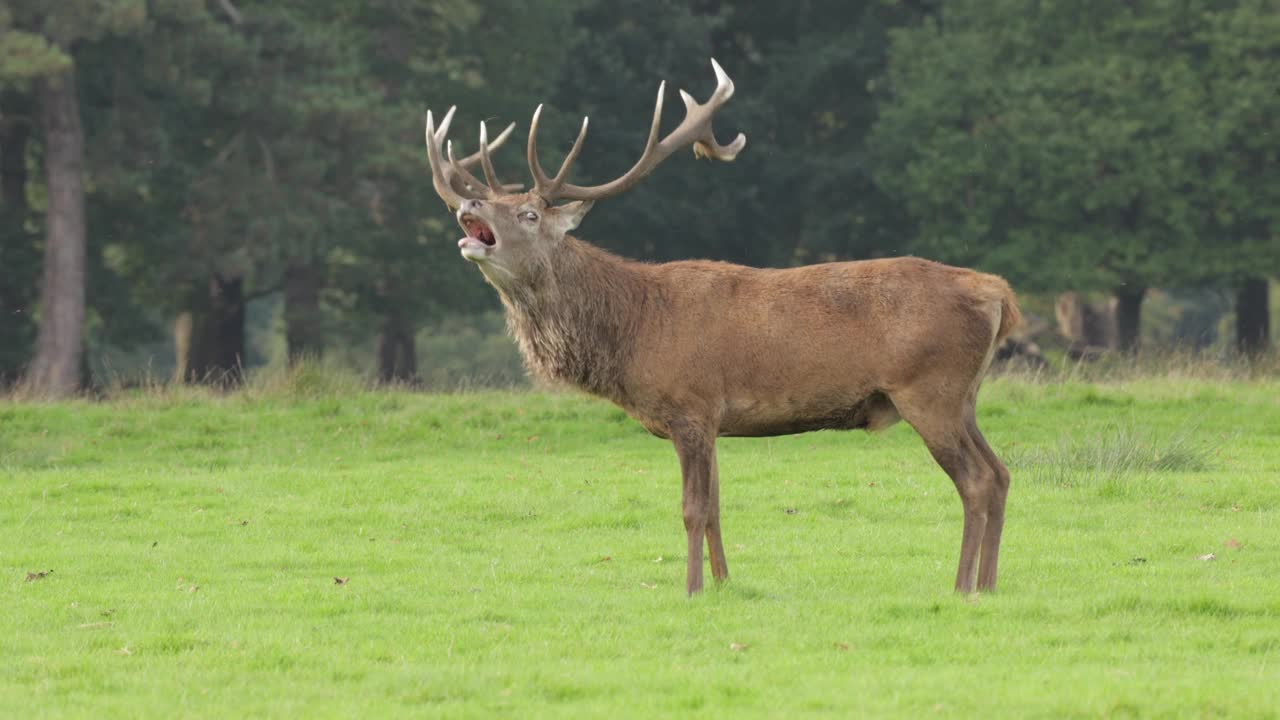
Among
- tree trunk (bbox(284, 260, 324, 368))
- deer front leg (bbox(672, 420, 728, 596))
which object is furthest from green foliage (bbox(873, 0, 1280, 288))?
deer front leg (bbox(672, 420, 728, 596))

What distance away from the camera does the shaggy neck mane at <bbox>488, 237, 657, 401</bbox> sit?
34.3ft

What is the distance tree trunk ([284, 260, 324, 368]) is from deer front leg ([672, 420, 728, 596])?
2729 centimetres

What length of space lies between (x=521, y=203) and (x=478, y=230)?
0.30 meters

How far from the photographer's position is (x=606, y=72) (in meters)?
42.7

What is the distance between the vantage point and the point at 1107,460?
15.2 m

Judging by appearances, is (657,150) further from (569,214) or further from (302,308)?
(302,308)

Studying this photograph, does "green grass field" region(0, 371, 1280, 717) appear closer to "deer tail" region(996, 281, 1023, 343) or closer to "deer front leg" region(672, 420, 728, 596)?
"deer front leg" region(672, 420, 728, 596)

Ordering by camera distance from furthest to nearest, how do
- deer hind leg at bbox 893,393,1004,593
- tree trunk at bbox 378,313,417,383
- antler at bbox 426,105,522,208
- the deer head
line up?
tree trunk at bbox 378,313,417,383 < antler at bbox 426,105,522,208 < the deer head < deer hind leg at bbox 893,393,1004,593

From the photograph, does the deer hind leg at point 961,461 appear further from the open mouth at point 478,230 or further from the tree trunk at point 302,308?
the tree trunk at point 302,308

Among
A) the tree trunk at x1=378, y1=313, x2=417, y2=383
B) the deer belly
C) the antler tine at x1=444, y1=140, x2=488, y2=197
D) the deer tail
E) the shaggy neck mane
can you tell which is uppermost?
the antler tine at x1=444, y1=140, x2=488, y2=197

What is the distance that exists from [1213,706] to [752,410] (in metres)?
3.61

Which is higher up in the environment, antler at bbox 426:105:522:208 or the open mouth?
antler at bbox 426:105:522:208

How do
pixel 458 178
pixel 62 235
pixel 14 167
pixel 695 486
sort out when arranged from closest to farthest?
pixel 695 486
pixel 458 178
pixel 62 235
pixel 14 167

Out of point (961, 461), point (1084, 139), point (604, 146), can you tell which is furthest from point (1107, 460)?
point (604, 146)
